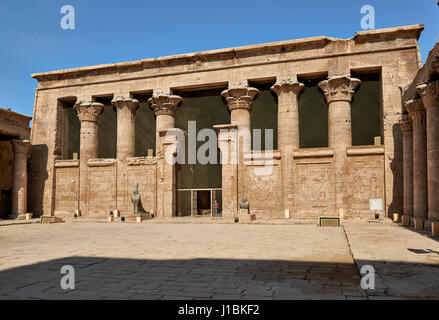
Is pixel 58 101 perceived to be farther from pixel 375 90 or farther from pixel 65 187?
pixel 375 90

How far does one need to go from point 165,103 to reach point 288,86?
7.67m

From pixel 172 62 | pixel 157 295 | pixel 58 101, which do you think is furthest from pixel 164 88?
pixel 157 295

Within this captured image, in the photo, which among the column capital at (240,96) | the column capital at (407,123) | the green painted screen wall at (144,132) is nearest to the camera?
the column capital at (407,123)

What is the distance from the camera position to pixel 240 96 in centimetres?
2089

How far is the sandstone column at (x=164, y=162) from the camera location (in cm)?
2097

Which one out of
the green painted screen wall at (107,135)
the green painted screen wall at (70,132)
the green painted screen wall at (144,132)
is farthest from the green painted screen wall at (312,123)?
the green painted screen wall at (70,132)

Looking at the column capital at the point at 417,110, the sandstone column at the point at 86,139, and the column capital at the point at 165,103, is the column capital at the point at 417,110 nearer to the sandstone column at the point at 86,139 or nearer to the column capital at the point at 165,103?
the column capital at the point at 165,103

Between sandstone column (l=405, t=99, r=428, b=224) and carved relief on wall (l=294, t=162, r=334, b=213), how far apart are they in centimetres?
599

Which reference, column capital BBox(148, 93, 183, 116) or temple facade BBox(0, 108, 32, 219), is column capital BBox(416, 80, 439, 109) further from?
temple facade BBox(0, 108, 32, 219)

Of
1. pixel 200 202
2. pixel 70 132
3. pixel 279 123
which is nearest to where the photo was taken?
pixel 279 123

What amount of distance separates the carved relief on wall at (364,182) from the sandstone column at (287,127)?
3161 millimetres

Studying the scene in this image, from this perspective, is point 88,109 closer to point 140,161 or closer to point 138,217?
point 140,161

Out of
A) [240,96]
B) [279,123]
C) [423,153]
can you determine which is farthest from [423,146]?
[240,96]
